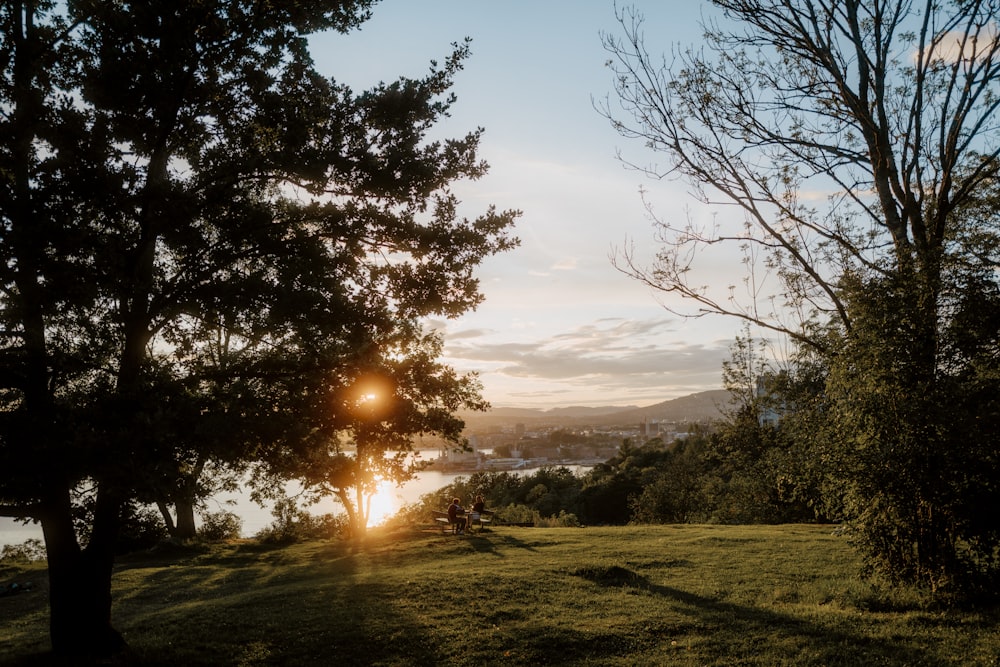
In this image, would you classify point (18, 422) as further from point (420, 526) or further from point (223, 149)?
point (420, 526)

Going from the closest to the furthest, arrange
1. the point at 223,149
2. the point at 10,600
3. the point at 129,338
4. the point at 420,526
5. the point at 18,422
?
the point at 18,422 < the point at 129,338 < the point at 223,149 < the point at 10,600 < the point at 420,526

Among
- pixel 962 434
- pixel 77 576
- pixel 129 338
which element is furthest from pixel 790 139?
pixel 77 576

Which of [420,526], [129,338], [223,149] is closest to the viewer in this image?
[129,338]

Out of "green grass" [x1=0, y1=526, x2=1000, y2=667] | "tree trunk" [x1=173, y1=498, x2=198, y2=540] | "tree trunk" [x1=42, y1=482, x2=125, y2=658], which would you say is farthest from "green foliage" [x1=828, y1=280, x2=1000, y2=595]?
"tree trunk" [x1=173, y1=498, x2=198, y2=540]

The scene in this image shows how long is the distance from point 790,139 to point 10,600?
23037mm

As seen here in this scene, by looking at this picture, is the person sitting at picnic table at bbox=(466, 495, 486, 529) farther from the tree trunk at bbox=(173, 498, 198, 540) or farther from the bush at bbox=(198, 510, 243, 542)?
the tree trunk at bbox=(173, 498, 198, 540)

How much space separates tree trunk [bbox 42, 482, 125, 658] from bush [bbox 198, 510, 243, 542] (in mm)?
17754

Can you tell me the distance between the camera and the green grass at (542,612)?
834 centimetres

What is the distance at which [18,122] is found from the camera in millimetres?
7527

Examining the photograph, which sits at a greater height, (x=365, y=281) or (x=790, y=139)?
(x=790, y=139)

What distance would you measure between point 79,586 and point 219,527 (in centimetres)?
1861

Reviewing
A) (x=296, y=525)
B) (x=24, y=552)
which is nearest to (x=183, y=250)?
(x=296, y=525)

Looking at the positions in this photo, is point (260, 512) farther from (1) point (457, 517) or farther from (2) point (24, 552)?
(1) point (457, 517)

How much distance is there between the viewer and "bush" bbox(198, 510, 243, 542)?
25.4 m
